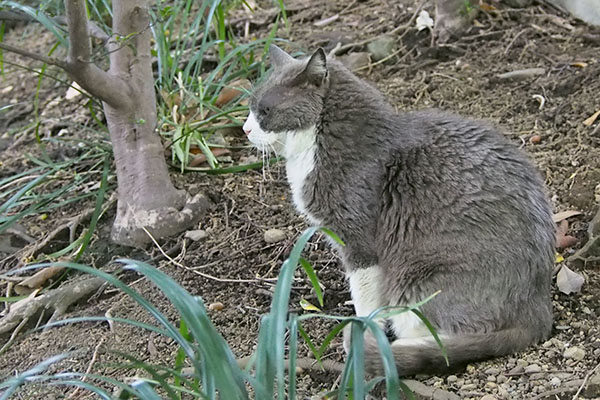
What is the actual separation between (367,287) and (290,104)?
2.48ft

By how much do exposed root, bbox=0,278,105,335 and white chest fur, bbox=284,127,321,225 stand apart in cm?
108

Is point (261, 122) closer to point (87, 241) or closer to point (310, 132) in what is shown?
point (310, 132)

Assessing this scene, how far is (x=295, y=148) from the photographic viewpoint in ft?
9.92

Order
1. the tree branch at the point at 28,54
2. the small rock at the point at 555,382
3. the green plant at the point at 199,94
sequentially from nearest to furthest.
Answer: the small rock at the point at 555,382 → the tree branch at the point at 28,54 → the green plant at the point at 199,94

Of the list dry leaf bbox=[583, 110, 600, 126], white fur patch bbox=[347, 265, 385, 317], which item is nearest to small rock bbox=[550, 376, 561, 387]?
white fur patch bbox=[347, 265, 385, 317]

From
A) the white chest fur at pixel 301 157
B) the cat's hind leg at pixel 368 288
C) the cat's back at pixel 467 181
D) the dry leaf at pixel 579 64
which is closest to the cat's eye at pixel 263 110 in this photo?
the white chest fur at pixel 301 157

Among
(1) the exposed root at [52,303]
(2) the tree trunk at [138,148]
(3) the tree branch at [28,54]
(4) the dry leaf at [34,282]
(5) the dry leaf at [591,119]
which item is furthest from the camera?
(5) the dry leaf at [591,119]

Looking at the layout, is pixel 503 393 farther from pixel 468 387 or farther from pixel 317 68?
pixel 317 68

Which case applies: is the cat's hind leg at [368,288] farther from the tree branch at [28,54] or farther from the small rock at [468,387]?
the tree branch at [28,54]

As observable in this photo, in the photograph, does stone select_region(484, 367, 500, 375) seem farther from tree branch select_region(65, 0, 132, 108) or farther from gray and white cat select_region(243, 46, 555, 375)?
tree branch select_region(65, 0, 132, 108)

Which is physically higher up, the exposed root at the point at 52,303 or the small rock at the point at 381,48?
the small rock at the point at 381,48

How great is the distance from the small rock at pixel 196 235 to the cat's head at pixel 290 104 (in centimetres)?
74

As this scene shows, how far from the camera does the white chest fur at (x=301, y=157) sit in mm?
2990

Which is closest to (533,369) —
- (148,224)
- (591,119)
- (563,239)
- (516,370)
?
(516,370)
